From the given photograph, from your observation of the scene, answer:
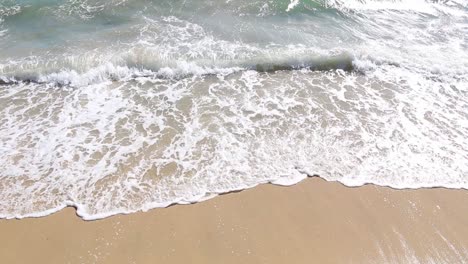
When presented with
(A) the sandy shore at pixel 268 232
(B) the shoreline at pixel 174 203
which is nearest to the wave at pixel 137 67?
(B) the shoreline at pixel 174 203

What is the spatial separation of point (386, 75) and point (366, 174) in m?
3.62

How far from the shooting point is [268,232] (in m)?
5.27

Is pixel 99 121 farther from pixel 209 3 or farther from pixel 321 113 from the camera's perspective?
pixel 209 3

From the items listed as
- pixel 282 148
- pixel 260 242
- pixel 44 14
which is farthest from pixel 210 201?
pixel 44 14

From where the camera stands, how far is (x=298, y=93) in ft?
26.8

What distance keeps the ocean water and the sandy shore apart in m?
0.27

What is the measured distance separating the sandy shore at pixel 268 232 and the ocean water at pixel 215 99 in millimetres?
270

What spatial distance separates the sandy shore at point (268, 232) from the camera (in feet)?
16.3

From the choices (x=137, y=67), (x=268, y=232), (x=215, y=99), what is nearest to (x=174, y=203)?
(x=268, y=232)

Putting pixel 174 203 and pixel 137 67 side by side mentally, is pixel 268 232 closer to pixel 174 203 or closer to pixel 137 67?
pixel 174 203

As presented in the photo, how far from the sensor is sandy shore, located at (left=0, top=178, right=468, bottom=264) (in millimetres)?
4953

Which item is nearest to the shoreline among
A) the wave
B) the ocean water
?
the ocean water

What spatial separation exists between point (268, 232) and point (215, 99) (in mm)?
3429

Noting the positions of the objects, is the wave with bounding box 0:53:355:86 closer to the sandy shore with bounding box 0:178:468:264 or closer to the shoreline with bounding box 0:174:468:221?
the shoreline with bounding box 0:174:468:221
